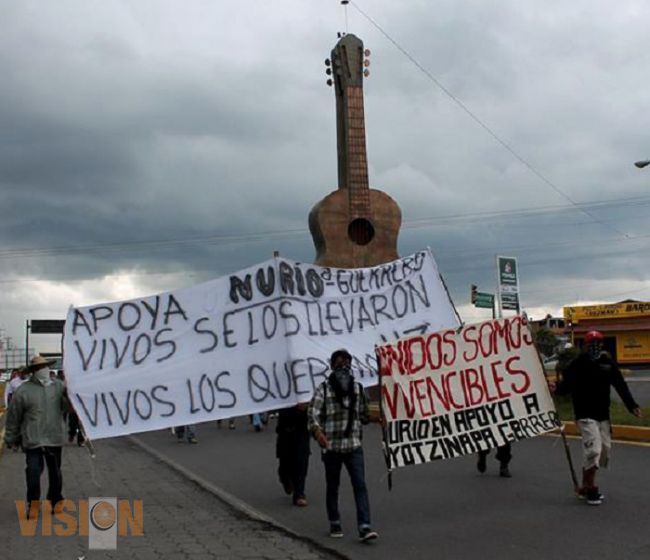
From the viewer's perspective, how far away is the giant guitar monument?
22.6 m

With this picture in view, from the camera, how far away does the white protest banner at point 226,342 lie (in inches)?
322

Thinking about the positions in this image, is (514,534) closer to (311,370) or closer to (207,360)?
(311,370)

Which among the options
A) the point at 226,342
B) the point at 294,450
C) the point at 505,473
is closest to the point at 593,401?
the point at 505,473

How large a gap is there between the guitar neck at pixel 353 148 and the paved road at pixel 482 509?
10563 mm

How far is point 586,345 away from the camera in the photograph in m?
8.84

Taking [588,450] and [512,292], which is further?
[512,292]

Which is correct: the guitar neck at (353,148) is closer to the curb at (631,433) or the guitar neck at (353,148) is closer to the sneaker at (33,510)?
the curb at (631,433)

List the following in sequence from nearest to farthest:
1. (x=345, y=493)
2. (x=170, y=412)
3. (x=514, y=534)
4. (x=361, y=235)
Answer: (x=514, y=534) < (x=170, y=412) < (x=345, y=493) < (x=361, y=235)

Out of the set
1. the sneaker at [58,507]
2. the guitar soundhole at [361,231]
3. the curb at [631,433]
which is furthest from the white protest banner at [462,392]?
the guitar soundhole at [361,231]

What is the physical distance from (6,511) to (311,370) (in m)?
3.80

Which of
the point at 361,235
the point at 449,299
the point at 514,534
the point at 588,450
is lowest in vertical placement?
the point at 514,534

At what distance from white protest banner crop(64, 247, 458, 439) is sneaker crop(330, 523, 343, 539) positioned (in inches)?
50.4

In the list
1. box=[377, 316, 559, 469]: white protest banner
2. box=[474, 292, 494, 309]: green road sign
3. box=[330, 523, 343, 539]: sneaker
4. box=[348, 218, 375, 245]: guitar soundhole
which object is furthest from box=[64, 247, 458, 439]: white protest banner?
box=[348, 218, 375, 245]: guitar soundhole

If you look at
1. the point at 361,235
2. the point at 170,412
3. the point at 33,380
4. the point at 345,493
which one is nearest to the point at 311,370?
→ the point at 170,412
